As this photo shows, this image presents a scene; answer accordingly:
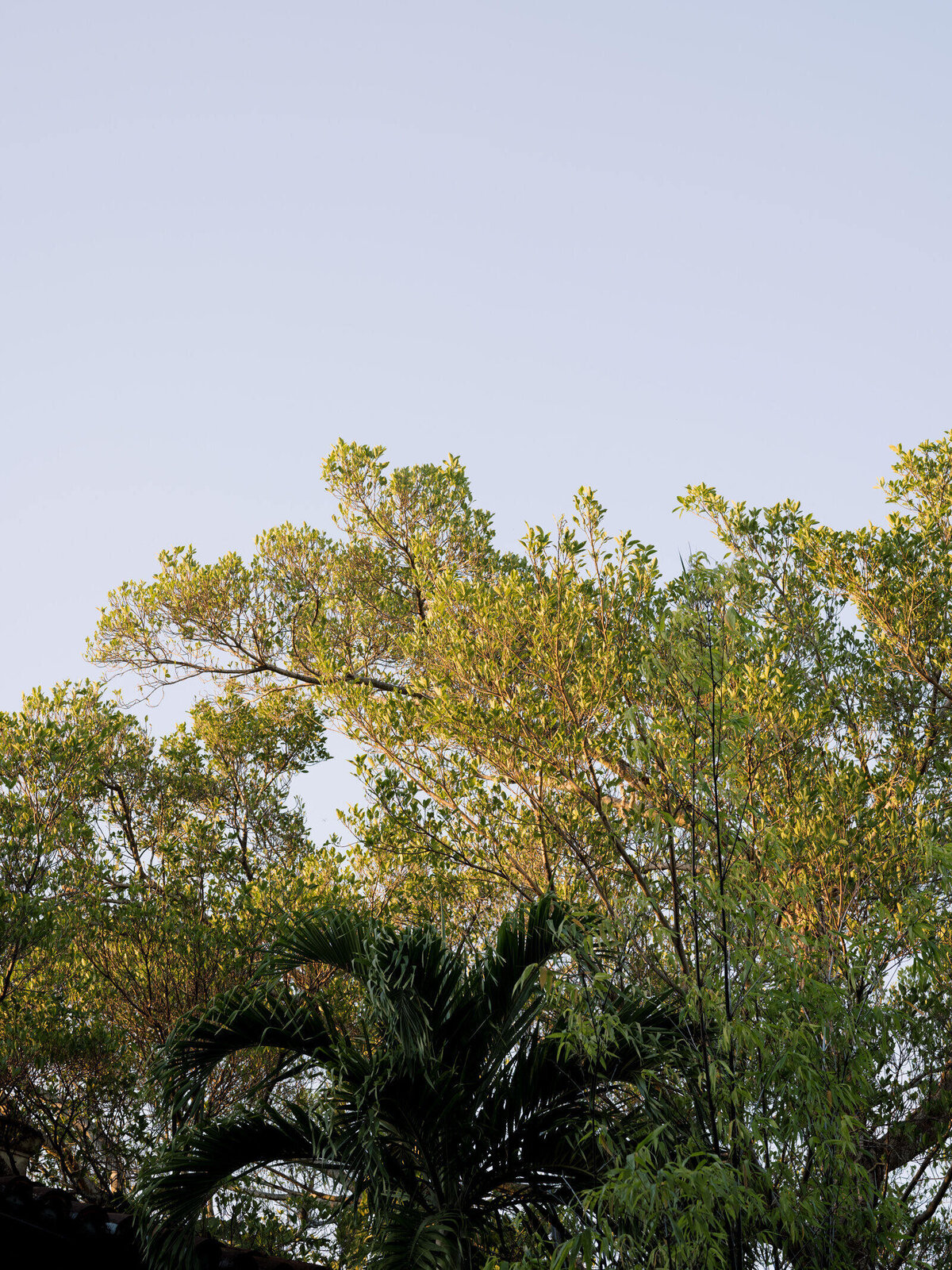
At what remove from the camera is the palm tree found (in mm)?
5363

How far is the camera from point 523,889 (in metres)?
8.77

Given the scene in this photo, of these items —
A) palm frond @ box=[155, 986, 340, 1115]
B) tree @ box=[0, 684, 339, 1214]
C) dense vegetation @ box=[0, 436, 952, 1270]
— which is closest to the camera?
dense vegetation @ box=[0, 436, 952, 1270]

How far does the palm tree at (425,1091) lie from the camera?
5.36 m

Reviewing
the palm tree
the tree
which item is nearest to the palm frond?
the palm tree

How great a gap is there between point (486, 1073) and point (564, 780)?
9.82ft

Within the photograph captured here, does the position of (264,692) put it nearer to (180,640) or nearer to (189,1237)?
(180,640)

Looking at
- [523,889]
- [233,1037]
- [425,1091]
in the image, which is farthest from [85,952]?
[425,1091]

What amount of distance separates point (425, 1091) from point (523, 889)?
11.1ft

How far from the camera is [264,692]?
13.0 meters

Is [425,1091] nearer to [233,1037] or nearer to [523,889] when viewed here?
[233,1037]

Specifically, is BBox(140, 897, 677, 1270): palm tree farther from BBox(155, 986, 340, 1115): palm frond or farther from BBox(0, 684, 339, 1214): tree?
BBox(0, 684, 339, 1214): tree

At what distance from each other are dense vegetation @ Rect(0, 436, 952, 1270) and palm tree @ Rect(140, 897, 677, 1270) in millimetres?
26

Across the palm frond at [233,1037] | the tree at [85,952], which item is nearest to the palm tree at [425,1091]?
the palm frond at [233,1037]

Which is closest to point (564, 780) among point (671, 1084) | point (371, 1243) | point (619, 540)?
point (619, 540)
